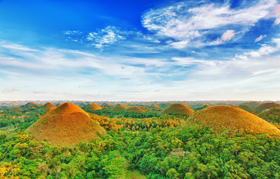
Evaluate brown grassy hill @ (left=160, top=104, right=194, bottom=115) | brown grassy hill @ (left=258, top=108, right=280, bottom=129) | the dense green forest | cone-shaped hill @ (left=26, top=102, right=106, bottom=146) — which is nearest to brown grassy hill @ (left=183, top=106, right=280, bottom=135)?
the dense green forest

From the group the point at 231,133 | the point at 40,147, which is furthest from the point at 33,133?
the point at 231,133

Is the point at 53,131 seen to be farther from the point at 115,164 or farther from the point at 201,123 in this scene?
the point at 201,123

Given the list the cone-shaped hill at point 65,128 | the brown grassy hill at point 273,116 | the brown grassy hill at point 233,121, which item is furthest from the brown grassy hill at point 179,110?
the cone-shaped hill at point 65,128

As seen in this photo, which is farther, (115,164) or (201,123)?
(201,123)

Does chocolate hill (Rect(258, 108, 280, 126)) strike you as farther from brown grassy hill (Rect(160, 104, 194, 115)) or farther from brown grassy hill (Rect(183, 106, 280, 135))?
brown grassy hill (Rect(160, 104, 194, 115))

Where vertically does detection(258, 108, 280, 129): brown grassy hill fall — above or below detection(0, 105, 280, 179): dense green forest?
above

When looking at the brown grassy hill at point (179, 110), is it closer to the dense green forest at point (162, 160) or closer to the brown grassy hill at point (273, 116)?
the brown grassy hill at point (273, 116)
